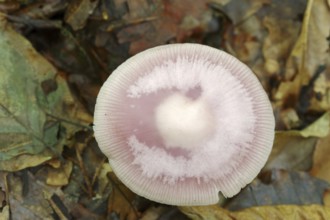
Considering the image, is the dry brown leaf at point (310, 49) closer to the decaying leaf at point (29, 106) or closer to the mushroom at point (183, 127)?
the mushroom at point (183, 127)

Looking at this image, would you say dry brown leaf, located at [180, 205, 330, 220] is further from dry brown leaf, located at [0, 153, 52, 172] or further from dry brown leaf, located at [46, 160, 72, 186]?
dry brown leaf, located at [0, 153, 52, 172]

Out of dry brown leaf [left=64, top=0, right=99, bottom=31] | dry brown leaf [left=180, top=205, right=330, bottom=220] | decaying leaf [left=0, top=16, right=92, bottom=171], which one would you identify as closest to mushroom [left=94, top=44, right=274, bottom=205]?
dry brown leaf [left=180, top=205, right=330, bottom=220]

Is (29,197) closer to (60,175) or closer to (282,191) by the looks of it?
(60,175)

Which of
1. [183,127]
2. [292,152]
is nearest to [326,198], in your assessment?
[292,152]

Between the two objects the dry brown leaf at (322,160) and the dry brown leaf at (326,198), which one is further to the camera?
the dry brown leaf at (322,160)

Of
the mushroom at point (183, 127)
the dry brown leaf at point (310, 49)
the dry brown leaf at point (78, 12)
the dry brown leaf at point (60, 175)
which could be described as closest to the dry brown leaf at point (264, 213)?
the mushroom at point (183, 127)

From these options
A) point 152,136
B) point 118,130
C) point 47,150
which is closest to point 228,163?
point 152,136

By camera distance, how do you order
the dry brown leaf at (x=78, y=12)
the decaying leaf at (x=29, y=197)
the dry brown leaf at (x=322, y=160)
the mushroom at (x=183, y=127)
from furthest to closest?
the dry brown leaf at (x=78, y=12) → the dry brown leaf at (x=322, y=160) → the decaying leaf at (x=29, y=197) → the mushroom at (x=183, y=127)
